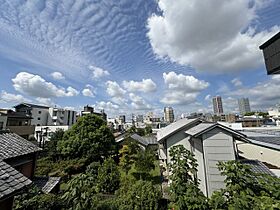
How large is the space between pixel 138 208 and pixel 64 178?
11.7 meters

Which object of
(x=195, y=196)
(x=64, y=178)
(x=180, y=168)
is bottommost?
(x=64, y=178)

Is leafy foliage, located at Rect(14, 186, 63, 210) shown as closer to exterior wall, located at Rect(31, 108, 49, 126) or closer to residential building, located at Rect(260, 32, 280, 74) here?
residential building, located at Rect(260, 32, 280, 74)

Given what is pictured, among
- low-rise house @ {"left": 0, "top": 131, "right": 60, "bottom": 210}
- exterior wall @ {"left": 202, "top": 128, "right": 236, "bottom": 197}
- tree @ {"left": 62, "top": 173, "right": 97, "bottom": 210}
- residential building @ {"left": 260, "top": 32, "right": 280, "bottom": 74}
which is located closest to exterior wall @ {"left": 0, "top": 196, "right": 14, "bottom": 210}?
low-rise house @ {"left": 0, "top": 131, "right": 60, "bottom": 210}

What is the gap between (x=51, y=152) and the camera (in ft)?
66.4

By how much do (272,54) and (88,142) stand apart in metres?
18.6

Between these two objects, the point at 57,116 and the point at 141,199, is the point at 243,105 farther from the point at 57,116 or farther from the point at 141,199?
the point at 141,199

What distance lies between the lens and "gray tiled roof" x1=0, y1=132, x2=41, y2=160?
7.86 metres

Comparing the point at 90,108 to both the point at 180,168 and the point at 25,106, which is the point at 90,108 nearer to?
the point at 25,106

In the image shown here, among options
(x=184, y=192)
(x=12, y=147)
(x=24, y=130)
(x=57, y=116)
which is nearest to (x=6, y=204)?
(x=184, y=192)

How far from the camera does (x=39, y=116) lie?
44219 mm

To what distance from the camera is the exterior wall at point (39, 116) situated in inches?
1683

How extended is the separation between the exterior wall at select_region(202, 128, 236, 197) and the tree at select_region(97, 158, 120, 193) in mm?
7095

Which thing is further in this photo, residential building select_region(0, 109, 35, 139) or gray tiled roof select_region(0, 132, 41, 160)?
residential building select_region(0, 109, 35, 139)

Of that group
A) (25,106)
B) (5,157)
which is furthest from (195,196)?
(25,106)
